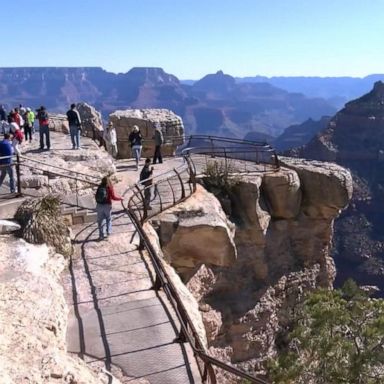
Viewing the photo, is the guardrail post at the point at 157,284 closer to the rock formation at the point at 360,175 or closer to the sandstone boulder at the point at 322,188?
the sandstone boulder at the point at 322,188

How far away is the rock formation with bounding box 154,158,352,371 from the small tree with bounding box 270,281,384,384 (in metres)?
4.07

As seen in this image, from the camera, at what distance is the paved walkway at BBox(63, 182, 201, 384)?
26.5 feet

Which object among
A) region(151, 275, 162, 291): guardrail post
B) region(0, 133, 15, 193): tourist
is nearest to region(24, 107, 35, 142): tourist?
region(0, 133, 15, 193): tourist

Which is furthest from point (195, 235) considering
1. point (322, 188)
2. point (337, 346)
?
point (322, 188)

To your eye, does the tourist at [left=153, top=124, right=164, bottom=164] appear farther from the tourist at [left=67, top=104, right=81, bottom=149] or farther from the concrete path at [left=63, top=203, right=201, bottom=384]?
the concrete path at [left=63, top=203, right=201, bottom=384]

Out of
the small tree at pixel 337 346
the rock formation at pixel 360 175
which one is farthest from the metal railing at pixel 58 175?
the rock formation at pixel 360 175

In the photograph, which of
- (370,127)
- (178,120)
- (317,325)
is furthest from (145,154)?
(370,127)

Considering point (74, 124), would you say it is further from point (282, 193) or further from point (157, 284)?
point (157, 284)

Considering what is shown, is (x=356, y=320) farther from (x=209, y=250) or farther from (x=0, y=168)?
(x=0, y=168)

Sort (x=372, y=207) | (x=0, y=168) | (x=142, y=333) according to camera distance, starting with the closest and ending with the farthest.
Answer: (x=142, y=333) → (x=0, y=168) → (x=372, y=207)

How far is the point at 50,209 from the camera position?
12.5 m

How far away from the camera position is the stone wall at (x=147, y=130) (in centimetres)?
2881

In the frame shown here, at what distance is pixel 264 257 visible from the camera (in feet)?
76.3

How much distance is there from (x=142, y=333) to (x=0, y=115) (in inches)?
819
